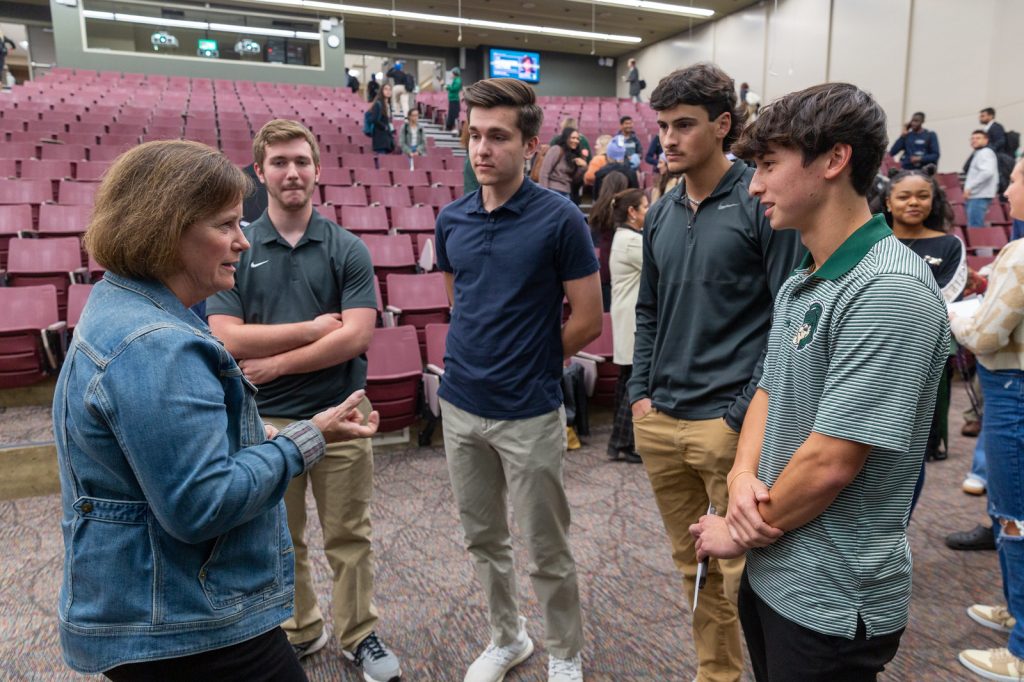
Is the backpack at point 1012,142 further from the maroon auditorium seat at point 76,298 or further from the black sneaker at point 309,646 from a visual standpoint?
the maroon auditorium seat at point 76,298

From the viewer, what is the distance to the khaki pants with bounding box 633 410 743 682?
159 centimetres

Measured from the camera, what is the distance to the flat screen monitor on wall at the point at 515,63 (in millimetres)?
19297

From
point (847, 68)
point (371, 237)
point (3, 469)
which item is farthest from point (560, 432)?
point (847, 68)

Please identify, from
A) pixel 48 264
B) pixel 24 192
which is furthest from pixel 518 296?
pixel 24 192

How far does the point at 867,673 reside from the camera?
98 centimetres

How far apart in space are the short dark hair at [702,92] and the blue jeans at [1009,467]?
Result: 40.9 inches

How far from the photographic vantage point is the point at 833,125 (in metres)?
0.94

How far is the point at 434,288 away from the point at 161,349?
11.8 feet

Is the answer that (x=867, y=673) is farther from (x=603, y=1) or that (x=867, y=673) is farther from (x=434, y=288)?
(x=603, y=1)

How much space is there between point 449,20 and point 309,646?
1769 centimetres

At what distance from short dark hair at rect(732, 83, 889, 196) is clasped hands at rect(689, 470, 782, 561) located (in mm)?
493

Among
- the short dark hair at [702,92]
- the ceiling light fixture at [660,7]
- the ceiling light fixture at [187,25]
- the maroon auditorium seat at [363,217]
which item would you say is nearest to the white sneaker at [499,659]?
the short dark hair at [702,92]

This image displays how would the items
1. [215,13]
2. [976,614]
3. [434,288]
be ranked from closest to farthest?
1. [976,614]
2. [434,288]
3. [215,13]

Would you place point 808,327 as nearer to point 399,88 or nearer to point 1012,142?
point 1012,142
